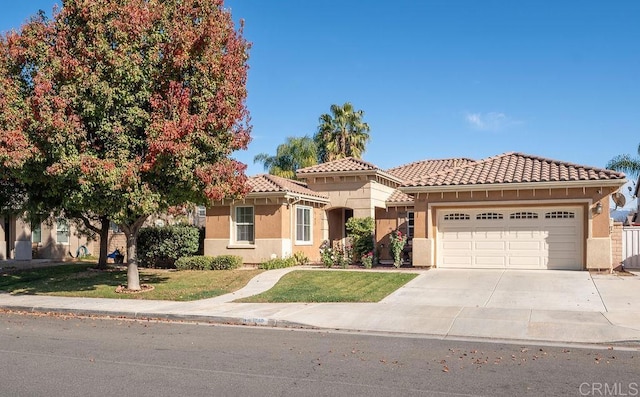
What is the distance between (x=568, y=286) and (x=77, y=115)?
13.8m

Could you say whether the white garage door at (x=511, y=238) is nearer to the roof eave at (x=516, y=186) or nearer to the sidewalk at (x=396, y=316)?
the roof eave at (x=516, y=186)

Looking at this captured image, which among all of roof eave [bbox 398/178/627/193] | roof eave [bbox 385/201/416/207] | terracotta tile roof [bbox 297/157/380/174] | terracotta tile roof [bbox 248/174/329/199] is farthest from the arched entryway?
roof eave [bbox 398/178/627/193]

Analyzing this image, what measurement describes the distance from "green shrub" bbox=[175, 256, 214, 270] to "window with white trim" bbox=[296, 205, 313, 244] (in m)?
3.87

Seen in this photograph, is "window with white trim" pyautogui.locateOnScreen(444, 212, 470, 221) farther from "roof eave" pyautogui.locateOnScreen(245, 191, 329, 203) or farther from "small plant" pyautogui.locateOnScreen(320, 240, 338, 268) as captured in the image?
"roof eave" pyautogui.locateOnScreen(245, 191, 329, 203)

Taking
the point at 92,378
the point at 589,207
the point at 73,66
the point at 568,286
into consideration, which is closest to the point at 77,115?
the point at 73,66

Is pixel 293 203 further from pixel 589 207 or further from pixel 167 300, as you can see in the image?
pixel 589 207

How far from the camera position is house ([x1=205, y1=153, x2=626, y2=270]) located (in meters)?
18.7

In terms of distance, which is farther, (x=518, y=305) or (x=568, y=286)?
(x=568, y=286)

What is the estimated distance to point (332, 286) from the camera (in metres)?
16.6

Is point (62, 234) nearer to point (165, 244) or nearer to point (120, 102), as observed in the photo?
point (165, 244)

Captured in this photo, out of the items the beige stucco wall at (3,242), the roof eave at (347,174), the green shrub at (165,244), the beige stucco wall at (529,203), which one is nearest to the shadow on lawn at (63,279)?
the green shrub at (165,244)

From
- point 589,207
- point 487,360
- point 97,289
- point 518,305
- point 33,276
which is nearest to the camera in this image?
point 487,360

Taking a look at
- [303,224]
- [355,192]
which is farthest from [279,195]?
[355,192]

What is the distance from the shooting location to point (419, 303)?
45.4 ft
